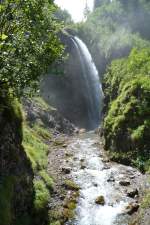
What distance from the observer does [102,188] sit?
89.4ft

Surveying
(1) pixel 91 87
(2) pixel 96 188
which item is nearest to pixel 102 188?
(2) pixel 96 188

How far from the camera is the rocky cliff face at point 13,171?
18788mm

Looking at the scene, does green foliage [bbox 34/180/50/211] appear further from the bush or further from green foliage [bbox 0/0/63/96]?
the bush

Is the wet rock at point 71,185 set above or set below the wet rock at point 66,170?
below

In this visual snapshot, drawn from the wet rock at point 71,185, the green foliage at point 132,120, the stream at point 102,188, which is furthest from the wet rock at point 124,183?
the wet rock at point 71,185

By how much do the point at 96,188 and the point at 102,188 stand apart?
16.9 inches

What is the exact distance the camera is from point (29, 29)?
19203 mm

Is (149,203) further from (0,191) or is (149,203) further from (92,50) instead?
(92,50)

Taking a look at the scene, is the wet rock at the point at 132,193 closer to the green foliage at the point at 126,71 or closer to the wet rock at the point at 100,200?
the wet rock at the point at 100,200

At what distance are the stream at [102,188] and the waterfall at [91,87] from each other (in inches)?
1143

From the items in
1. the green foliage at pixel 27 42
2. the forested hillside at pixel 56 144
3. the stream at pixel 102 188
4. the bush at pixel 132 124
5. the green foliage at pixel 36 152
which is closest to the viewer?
the green foliage at pixel 27 42

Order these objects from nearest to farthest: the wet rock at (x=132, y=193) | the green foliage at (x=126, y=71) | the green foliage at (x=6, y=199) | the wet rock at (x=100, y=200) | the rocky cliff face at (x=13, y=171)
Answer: the green foliage at (x=6, y=199)
the rocky cliff face at (x=13, y=171)
the wet rock at (x=100, y=200)
the wet rock at (x=132, y=193)
the green foliage at (x=126, y=71)

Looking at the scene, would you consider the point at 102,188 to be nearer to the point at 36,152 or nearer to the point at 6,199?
the point at 36,152

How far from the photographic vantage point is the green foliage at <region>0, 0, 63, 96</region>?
17.2 metres
